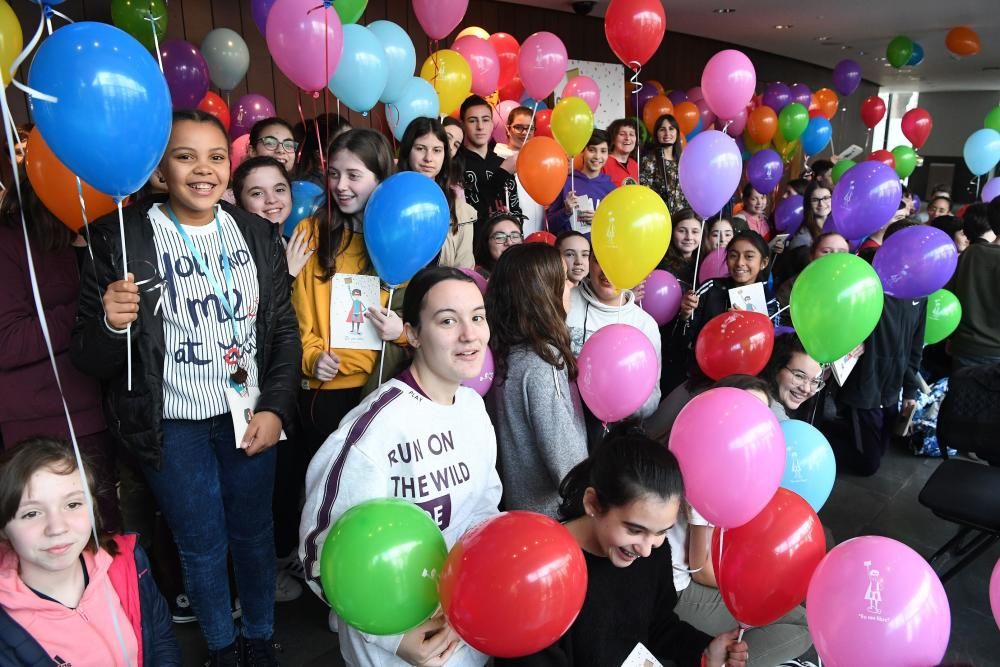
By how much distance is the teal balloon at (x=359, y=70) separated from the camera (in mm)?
2510

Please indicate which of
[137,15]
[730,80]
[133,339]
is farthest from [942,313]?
[137,15]

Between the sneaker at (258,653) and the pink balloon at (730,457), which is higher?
the pink balloon at (730,457)

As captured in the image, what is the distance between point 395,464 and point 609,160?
3385 mm

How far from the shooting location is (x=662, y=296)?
297 centimetres

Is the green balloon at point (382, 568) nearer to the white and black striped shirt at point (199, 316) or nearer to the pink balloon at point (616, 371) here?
the white and black striped shirt at point (199, 316)

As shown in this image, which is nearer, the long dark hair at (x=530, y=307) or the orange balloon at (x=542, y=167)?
the long dark hair at (x=530, y=307)

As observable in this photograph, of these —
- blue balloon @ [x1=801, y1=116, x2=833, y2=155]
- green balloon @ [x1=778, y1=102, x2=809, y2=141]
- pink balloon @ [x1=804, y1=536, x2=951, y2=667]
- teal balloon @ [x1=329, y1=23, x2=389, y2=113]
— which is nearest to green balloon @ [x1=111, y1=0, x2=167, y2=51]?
teal balloon @ [x1=329, y1=23, x2=389, y2=113]

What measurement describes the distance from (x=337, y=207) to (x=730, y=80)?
9.06 feet

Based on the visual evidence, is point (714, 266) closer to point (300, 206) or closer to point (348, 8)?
point (300, 206)

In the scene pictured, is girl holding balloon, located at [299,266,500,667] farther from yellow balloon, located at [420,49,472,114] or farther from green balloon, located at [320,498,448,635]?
yellow balloon, located at [420,49,472,114]

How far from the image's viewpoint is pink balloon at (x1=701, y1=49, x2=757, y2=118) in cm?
373

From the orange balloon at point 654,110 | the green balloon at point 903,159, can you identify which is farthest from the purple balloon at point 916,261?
the green balloon at point 903,159

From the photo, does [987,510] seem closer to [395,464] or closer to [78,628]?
[395,464]

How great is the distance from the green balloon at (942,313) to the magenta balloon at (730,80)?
149 centimetres
